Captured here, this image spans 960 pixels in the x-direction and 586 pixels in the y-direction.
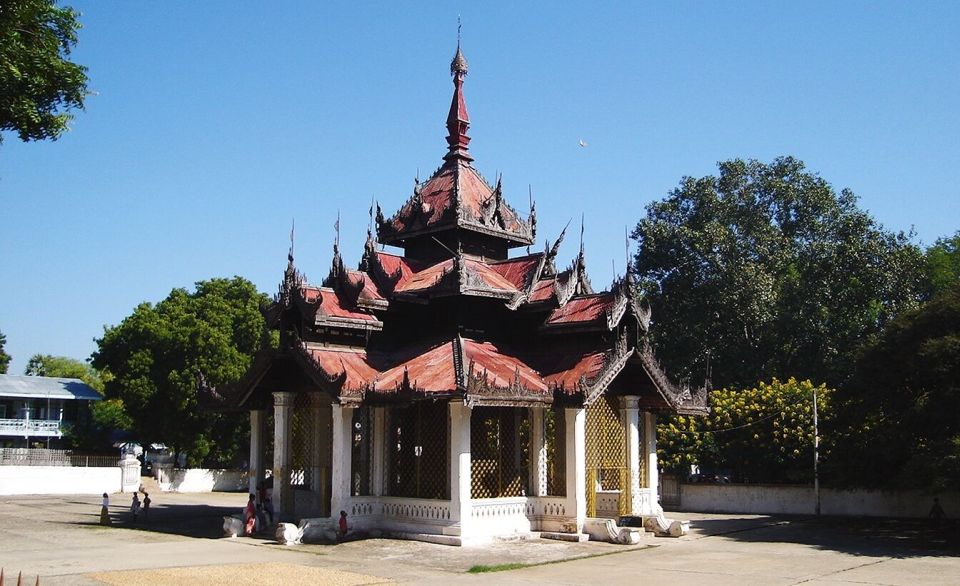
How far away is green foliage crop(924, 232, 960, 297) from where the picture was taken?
43.2 meters

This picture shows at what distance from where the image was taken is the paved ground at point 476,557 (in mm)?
15211

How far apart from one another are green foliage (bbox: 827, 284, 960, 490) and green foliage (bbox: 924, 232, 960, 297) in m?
20.2

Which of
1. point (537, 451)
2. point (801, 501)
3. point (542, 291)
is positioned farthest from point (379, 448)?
point (801, 501)

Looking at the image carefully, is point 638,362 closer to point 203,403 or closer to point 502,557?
point 502,557

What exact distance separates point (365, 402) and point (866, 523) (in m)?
15.5

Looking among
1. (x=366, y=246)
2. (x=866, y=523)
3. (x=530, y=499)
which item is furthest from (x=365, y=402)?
(x=866, y=523)

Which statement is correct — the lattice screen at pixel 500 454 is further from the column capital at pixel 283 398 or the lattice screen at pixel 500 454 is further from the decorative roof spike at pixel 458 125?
the decorative roof spike at pixel 458 125

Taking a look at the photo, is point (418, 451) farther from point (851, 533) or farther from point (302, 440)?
point (851, 533)

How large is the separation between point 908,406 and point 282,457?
594 inches

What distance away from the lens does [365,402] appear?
20.6 m

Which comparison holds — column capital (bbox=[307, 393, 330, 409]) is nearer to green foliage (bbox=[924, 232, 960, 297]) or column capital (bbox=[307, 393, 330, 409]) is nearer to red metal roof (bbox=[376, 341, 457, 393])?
red metal roof (bbox=[376, 341, 457, 393])

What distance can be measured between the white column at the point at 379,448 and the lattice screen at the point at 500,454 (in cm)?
210

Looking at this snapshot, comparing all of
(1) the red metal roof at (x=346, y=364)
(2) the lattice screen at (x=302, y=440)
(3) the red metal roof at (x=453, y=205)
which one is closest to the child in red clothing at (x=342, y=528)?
(2) the lattice screen at (x=302, y=440)

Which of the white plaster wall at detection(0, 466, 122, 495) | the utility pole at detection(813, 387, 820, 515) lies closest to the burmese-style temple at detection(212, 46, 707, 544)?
the utility pole at detection(813, 387, 820, 515)
